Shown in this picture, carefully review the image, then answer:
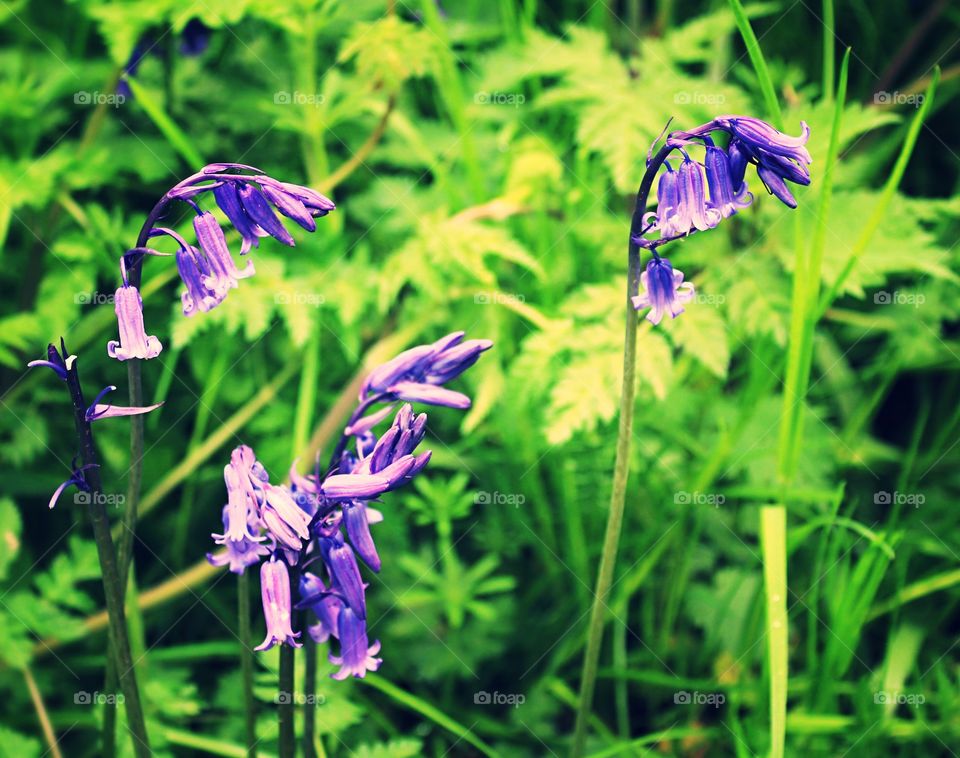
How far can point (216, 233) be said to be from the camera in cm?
198

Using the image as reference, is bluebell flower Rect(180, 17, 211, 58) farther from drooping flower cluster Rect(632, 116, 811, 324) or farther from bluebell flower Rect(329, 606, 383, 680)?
bluebell flower Rect(329, 606, 383, 680)

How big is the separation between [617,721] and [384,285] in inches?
78.5

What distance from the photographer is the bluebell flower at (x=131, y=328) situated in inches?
74.0

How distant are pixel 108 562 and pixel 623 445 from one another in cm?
127

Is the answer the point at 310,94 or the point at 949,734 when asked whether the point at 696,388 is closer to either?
the point at 949,734

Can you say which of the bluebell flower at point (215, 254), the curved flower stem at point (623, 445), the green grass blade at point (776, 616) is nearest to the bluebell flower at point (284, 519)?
the bluebell flower at point (215, 254)

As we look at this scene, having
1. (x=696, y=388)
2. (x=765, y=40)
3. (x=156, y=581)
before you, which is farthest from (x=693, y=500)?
(x=765, y=40)

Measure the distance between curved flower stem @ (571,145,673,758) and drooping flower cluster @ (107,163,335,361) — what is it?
0.72 metres

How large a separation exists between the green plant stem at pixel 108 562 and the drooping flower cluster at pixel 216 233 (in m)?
0.15

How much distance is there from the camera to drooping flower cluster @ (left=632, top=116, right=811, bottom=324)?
190 centimetres

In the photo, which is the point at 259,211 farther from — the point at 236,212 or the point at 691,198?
the point at 691,198

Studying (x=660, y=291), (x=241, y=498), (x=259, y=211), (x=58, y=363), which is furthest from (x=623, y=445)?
(x=58, y=363)

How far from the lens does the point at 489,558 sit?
3461 millimetres

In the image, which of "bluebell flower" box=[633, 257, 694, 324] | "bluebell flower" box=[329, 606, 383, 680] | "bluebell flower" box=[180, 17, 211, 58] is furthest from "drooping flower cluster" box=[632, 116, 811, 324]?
"bluebell flower" box=[180, 17, 211, 58]
